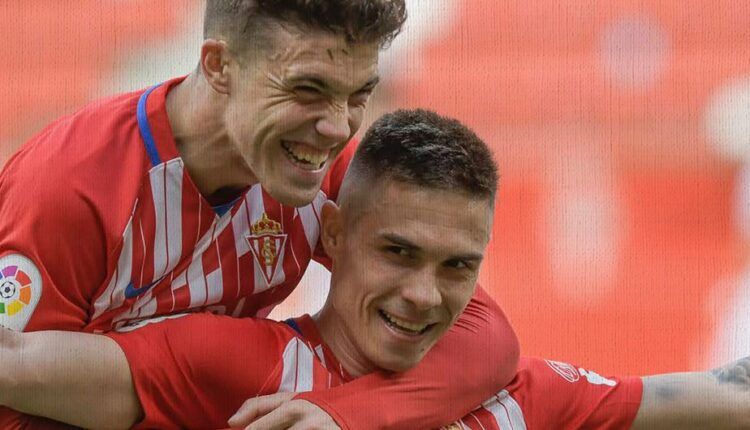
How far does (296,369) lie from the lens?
5.28ft

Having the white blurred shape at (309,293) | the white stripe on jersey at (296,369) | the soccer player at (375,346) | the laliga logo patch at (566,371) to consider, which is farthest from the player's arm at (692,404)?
the white blurred shape at (309,293)

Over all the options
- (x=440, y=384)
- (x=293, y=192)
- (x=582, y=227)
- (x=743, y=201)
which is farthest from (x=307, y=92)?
(x=743, y=201)

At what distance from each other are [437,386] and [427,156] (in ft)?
1.07

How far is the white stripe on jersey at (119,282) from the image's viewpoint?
158 cm

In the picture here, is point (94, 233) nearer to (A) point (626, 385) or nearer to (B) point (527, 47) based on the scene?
(A) point (626, 385)

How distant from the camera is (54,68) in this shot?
327 centimetres

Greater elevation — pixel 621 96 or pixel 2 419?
pixel 621 96

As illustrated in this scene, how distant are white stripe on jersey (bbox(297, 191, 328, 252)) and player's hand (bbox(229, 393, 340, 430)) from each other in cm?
33

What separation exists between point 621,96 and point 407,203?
1922mm

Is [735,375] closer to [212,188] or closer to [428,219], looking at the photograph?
[428,219]

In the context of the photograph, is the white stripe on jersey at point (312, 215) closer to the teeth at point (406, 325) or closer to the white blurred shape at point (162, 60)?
the teeth at point (406, 325)

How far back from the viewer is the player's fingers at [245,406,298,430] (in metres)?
1.47

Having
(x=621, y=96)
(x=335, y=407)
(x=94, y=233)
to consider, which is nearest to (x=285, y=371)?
(x=335, y=407)

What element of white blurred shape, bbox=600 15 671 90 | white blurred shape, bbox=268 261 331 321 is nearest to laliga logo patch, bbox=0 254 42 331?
white blurred shape, bbox=268 261 331 321
